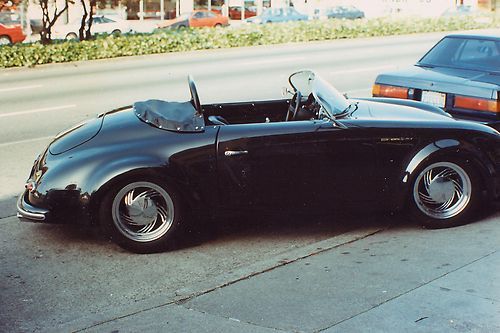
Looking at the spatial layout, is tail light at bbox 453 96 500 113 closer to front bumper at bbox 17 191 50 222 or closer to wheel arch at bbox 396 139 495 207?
wheel arch at bbox 396 139 495 207

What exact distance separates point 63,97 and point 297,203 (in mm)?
9827

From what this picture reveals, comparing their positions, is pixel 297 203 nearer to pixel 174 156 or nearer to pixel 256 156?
pixel 256 156

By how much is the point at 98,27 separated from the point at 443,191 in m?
35.6

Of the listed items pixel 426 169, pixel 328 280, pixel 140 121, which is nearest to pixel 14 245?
pixel 140 121

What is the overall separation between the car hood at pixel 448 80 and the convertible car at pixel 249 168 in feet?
7.75

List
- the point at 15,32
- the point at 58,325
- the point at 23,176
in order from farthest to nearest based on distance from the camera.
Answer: the point at 15,32, the point at 23,176, the point at 58,325

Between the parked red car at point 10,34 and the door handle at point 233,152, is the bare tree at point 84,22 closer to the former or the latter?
the parked red car at point 10,34

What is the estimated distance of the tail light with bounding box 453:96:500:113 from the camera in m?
8.30

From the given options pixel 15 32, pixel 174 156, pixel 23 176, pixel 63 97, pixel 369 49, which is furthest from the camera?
pixel 15 32

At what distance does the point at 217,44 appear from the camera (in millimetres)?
25906

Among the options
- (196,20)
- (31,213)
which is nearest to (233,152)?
(31,213)

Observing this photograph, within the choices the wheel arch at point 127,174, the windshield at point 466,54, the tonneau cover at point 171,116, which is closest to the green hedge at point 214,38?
the windshield at point 466,54

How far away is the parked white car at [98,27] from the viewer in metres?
36.9

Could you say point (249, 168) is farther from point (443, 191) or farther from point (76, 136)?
point (443, 191)
